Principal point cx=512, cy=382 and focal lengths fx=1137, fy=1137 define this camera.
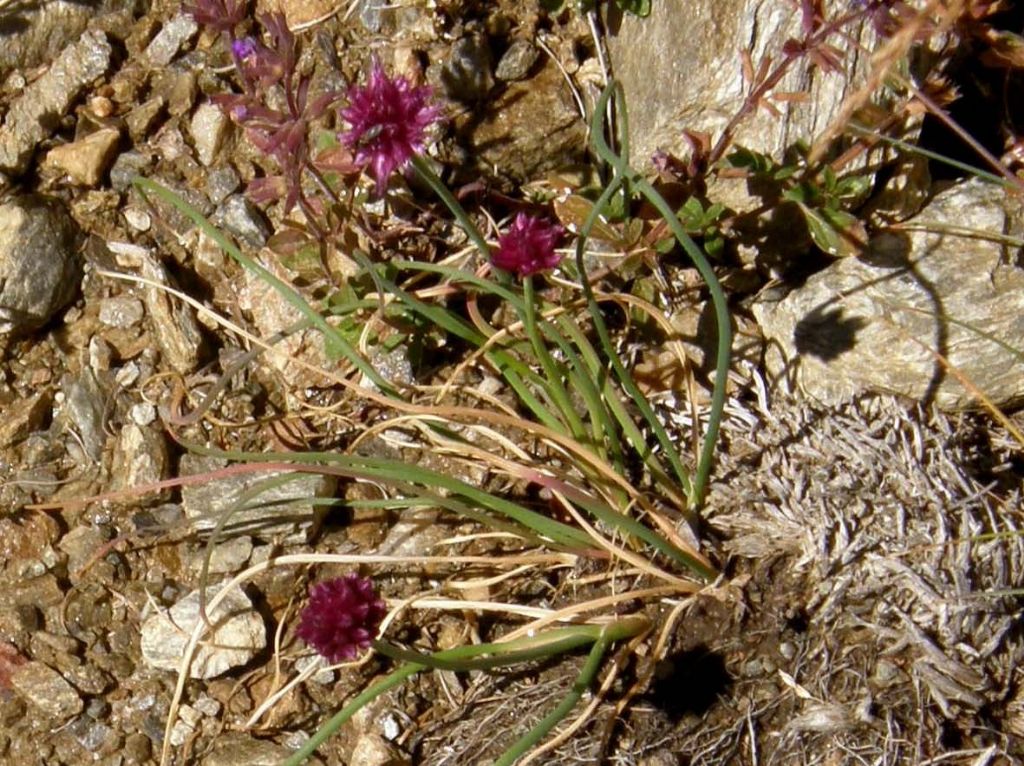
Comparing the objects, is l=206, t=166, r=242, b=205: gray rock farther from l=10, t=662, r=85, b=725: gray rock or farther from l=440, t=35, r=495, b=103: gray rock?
l=10, t=662, r=85, b=725: gray rock

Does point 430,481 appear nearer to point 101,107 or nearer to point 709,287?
point 709,287

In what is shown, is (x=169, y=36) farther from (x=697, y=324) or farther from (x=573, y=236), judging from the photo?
(x=697, y=324)

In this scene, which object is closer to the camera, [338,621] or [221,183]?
[338,621]

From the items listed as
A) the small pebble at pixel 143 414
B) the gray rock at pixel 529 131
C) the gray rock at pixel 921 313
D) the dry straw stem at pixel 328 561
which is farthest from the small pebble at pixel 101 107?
the gray rock at pixel 921 313

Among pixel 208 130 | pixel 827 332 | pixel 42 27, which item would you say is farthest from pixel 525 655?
pixel 42 27

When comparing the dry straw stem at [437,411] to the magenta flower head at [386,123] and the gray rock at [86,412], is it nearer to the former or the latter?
the gray rock at [86,412]

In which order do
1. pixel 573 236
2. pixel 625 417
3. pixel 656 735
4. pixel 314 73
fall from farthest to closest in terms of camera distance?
1. pixel 314 73
2. pixel 573 236
3. pixel 625 417
4. pixel 656 735

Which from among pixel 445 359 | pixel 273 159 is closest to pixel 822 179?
pixel 445 359
